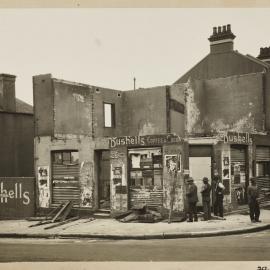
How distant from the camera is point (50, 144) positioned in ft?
76.5

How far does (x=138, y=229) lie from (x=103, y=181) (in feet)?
18.2

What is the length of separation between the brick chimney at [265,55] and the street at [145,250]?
53.9 feet

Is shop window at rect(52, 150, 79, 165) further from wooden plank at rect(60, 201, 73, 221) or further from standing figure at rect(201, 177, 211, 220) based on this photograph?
standing figure at rect(201, 177, 211, 220)

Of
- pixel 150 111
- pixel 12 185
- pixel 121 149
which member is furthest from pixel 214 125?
pixel 12 185

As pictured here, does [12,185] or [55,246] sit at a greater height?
[12,185]

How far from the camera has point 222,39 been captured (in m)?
32.2

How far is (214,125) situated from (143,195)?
31.7 ft

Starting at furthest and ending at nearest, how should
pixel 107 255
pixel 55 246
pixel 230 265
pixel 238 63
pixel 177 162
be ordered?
pixel 238 63 → pixel 177 162 → pixel 55 246 → pixel 107 255 → pixel 230 265

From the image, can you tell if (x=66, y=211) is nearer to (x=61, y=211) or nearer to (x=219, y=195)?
(x=61, y=211)

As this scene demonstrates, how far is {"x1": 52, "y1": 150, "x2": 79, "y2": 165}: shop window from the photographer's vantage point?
22531 mm

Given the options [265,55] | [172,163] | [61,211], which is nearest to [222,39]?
[265,55]

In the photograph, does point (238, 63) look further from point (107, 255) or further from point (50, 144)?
point (107, 255)

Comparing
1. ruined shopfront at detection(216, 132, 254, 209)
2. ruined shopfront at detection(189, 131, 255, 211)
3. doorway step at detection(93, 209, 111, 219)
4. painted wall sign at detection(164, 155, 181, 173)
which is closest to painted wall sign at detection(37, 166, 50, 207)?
doorway step at detection(93, 209, 111, 219)

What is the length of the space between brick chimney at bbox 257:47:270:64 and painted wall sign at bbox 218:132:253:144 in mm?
9577
